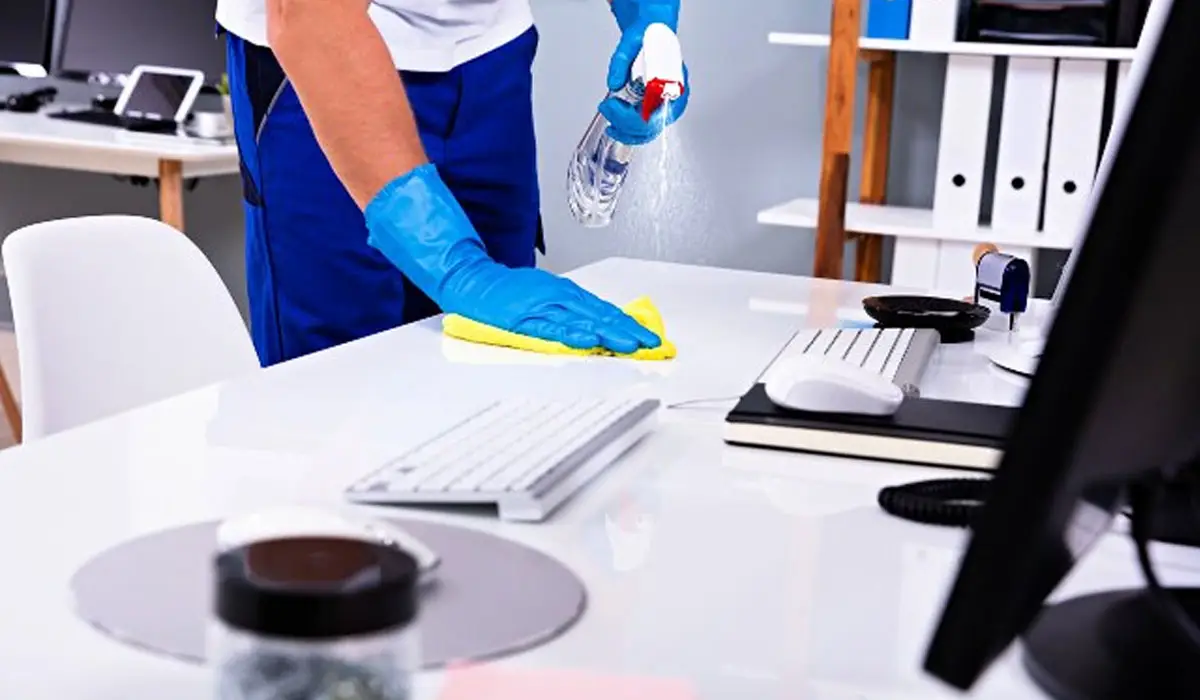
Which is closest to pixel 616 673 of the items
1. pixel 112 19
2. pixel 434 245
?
pixel 434 245

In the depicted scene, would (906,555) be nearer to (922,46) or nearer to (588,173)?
(588,173)

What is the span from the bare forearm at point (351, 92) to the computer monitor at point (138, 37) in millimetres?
2361

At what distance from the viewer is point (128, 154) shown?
10.4 feet

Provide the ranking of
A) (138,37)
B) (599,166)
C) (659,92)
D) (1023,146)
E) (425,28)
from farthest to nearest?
(138,37) → (1023,146) → (599,166) → (425,28) → (659,92)

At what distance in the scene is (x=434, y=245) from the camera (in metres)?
1.44

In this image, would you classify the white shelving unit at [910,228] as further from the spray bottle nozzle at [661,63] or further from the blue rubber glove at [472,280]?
the blue rubber glove at [472,280]

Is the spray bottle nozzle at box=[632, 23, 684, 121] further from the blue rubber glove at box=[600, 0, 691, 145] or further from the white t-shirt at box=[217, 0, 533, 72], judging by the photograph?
the white t-shirt at box=[217, 0, 533, 72]

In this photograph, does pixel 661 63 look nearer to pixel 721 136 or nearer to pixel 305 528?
pixel 305 528

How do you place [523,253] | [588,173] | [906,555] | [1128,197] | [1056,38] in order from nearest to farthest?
[1128,197] → [906,555] → [523,253] → [588,173] → [1056,38]

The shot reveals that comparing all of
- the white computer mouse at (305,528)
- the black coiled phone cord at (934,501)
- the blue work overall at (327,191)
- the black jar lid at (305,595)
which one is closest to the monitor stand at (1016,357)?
the black coiled phone cord at (934,501)

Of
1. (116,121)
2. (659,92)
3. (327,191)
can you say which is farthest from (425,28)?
(116,121)

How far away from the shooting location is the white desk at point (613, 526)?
67 cm

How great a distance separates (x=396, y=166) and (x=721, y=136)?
220 centimetres

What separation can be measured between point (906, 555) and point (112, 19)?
3.34m
